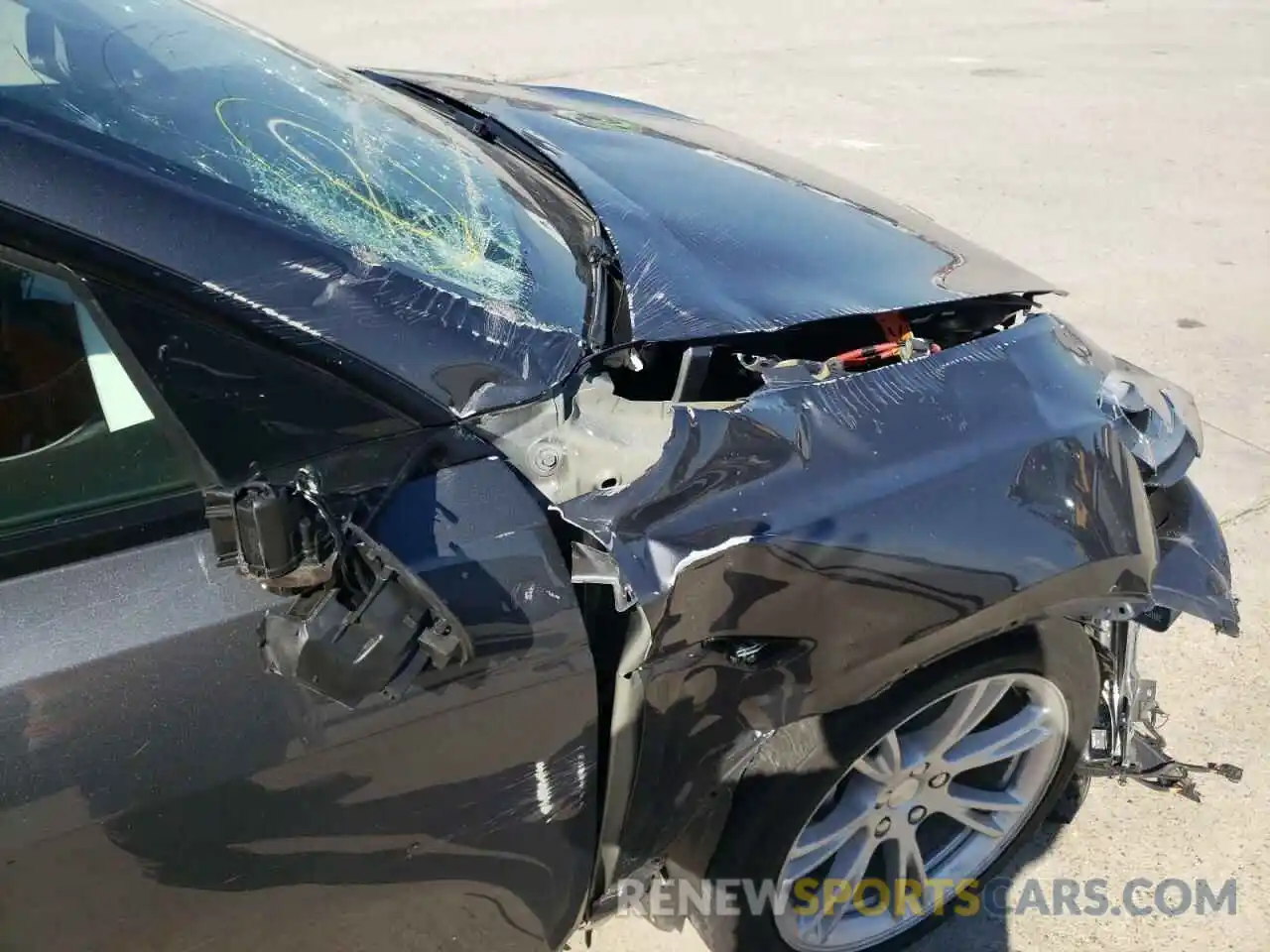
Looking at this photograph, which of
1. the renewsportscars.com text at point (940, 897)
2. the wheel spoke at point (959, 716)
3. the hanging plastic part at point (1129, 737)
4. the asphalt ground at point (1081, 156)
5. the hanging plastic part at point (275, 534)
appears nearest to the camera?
the hanging plastic part at point (275, 534)

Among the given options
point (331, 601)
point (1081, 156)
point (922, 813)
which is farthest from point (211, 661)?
point (1081, 156)

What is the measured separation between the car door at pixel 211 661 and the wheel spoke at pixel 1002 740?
974mm

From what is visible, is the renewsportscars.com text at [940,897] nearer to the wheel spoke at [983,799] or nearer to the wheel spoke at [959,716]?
the wheel spoke at [983,799]

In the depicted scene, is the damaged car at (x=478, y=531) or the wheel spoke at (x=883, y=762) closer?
the damaged car at (x=478, y=531)

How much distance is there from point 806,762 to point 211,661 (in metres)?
1.01

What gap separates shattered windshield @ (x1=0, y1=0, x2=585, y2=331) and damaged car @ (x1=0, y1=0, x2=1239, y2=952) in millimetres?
11

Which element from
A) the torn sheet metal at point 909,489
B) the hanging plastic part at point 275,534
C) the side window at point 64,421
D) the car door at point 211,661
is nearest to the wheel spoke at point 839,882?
the torn sheet metal at point 909,489

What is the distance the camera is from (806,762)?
1900 millimetres

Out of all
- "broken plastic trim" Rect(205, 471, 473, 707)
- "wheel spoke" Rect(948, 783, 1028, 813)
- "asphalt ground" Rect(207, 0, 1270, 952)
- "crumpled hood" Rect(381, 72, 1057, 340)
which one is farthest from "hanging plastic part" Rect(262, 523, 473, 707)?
"wheel spoke" Rect(948, 783, 1028, 813)

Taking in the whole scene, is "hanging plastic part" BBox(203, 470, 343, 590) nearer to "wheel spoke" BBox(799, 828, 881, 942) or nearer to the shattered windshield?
the shattered windshield

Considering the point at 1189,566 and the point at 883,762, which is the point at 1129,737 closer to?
the point at 1189,566

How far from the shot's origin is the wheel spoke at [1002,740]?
2211 mm

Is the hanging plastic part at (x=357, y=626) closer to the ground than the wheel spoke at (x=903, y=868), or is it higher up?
higher up

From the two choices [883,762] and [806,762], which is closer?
[806,762]
